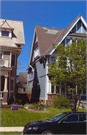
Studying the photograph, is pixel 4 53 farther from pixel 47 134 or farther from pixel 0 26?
pixel 47 134

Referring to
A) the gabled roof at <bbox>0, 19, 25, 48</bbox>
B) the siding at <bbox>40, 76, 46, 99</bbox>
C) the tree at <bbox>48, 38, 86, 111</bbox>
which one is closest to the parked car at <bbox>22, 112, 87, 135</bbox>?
the tree at <bbox>48, 38, 86, 111</bbox>

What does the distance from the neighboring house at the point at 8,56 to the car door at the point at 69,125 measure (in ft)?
32.4

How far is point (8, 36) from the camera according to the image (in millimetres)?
20109

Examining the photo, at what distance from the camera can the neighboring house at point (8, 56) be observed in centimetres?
1703

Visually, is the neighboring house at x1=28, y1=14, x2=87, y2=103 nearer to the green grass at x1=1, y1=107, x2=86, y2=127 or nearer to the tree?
the tree

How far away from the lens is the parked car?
7.75m

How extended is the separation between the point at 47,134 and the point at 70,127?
1152 mm

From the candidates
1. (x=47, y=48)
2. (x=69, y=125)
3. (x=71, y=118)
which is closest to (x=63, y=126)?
(x=69, y=125)

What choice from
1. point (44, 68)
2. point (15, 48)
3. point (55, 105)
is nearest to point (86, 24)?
point (44, 68)

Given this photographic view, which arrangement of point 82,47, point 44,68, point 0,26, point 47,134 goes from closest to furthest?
point 47,134
point 82,47
point 0,26
point 44,68

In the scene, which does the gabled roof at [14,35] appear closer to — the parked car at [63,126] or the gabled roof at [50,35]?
the gabled roof at [50,35]

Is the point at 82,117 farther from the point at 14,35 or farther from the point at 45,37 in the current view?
the point at 45,37

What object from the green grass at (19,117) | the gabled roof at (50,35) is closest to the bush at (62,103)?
the green grass at (19,117)

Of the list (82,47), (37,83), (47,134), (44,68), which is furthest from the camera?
(37,83)
